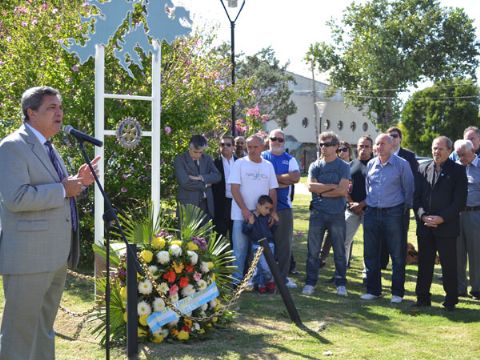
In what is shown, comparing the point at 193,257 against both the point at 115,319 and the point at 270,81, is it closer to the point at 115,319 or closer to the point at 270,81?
the point at 115,319

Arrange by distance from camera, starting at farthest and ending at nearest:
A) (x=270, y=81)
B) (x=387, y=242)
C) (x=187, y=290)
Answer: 1. (x=270, y=81)
2. (x=387, y=242)
3. (x=187, y=290)

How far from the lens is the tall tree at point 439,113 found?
48062 mm

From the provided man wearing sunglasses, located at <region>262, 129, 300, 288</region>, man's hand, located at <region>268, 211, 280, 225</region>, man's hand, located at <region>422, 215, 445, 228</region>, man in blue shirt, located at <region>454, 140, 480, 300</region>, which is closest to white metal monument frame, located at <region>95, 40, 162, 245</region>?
man's hand, located at <region>268, 211, 280, 225</region>

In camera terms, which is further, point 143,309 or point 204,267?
point 204,267

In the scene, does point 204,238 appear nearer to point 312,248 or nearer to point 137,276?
point 137,276

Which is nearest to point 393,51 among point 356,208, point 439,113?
point 439,113

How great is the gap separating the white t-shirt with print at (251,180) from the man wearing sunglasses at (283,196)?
38 cm

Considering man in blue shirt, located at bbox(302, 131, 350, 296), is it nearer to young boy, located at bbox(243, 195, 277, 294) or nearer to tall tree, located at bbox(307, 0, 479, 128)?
young boy, located at bbox(243, 195, 277, 294)

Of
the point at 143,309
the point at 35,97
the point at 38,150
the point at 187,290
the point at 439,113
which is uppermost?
the point at 439,113

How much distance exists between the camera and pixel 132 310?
5363mm

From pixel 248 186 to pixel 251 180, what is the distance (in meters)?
0.09

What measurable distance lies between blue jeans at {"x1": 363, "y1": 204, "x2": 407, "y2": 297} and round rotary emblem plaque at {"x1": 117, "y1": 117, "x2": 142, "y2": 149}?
2987 millimetres

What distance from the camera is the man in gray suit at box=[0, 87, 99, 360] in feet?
13.5

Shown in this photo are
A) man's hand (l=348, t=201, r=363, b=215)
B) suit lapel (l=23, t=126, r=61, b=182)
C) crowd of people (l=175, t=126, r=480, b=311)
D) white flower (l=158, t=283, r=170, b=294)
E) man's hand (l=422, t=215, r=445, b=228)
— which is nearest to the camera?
suit lapel (l=23, t=126, r=61, b=182)
